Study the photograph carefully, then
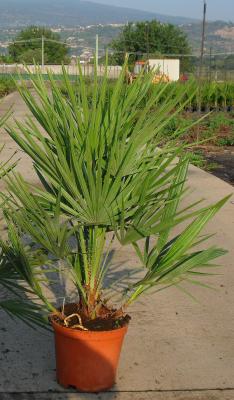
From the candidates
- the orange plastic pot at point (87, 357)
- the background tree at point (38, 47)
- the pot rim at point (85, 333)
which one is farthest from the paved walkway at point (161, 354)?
the background tree at point (38, 47)

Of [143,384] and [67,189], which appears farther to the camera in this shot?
[143,384]

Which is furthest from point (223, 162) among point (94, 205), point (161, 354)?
point (94, 205)

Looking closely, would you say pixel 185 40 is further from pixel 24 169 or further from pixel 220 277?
pixel 220 277

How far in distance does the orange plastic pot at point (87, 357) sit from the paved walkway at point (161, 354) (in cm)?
6

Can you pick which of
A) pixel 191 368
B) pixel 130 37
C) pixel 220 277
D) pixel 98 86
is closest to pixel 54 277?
pixel 220 277

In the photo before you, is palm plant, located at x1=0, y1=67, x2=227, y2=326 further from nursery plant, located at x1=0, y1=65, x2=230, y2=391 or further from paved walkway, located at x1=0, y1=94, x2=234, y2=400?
paved walkway, located at x1=0, y1=94, x2=234, y2=400

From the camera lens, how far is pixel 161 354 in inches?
163

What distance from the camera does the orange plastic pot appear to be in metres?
3.44

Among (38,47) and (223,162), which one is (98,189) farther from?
(38,47)

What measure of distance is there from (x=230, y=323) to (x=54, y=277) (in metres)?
1.54

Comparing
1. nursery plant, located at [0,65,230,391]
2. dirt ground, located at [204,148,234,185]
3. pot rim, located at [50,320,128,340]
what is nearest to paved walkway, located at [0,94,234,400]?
nursery plant, located at [0,65,230,391]

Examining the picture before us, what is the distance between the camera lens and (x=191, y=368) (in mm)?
3961

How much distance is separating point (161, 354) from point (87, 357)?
80 cm

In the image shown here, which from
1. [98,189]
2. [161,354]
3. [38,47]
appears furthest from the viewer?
[38,47]
